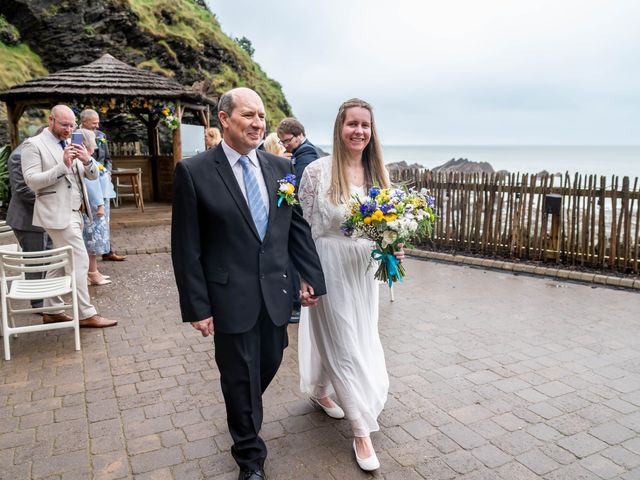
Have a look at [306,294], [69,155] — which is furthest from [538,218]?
[69,155]

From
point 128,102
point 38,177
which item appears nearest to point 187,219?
point 38,177

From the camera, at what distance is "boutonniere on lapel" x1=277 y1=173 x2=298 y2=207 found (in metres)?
2.94

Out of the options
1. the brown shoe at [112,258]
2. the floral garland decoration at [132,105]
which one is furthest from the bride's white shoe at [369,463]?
the floral garland decoration at [132,105]

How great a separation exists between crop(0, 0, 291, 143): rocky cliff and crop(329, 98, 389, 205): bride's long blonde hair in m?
16.0

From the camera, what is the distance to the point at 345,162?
3.47 m

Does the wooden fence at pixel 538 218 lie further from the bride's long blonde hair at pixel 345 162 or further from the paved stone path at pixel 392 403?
the bride's long blonde hair at pixel 345 162

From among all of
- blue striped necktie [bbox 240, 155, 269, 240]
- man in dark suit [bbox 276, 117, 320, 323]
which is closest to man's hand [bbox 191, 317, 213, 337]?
blue striped necktie [bbox 240, 155, 269, 240]

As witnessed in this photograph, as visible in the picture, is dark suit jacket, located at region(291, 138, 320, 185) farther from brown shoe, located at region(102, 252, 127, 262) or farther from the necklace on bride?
brown shoe, located at region(102, 252, 127, 262)

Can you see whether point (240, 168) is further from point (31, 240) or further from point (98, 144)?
point (98, 144)

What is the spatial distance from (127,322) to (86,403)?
191 centimetres

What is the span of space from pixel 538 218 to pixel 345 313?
22.0 feet

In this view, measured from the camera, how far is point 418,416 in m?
3.77

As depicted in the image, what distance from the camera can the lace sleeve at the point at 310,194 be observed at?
3.48 m

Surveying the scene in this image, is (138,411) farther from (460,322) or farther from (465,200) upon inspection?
(465,200)
